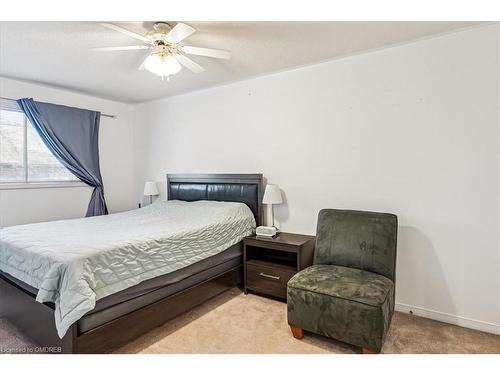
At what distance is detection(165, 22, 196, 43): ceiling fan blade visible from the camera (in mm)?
1786

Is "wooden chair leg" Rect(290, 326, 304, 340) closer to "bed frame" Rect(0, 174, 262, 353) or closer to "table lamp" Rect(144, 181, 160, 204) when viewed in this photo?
"bed frame" Rect(0, 174, 262, 353)

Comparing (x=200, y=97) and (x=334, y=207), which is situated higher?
(x=200, y=97)

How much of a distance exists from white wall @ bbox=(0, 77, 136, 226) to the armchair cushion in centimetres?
331

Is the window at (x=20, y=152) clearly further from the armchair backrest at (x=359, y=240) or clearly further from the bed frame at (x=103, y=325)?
the armchair backrest at (x=359, y=240)

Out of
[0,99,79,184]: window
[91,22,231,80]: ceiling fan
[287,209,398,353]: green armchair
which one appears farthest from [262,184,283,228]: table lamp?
[0,99,79,184]: window

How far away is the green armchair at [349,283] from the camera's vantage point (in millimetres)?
1815

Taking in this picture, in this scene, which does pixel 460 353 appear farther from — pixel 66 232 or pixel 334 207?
pixel 66 232

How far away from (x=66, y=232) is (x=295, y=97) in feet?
8.37

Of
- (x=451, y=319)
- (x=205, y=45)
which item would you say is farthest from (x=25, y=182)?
(x=451, y=319)

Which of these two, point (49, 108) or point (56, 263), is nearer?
point (56, 263)

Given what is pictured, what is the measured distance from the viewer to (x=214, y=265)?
270cm

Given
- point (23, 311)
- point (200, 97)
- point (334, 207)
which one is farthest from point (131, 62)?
point (334, 207)

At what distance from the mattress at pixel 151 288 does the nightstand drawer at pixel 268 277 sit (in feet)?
0.72

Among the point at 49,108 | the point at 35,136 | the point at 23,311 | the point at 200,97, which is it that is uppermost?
the point at 200,97
